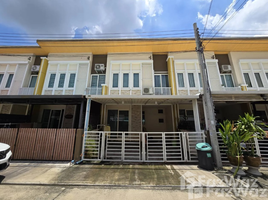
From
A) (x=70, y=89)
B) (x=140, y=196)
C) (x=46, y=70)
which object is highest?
(x=46, y=70)

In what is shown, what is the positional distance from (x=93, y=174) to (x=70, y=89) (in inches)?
296

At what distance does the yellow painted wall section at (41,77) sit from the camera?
9016 millimetres

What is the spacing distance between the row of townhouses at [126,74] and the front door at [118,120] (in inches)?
1.9

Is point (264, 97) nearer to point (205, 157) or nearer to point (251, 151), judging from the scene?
point (251, 151)

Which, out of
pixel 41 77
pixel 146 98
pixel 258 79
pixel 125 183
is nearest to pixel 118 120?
pixel 146 98

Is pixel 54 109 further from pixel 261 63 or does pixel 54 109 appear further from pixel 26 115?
pixel 261 63

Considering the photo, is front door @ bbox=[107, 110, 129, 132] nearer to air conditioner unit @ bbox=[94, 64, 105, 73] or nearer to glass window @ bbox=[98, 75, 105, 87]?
glass window @ bbox=[98, 75, 105, 87]

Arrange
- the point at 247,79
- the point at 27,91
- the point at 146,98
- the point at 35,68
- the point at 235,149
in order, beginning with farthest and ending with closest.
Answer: the point at 35,68
the point at 247,79
the point at 27,91
the point at 146,98
the point at 235,149

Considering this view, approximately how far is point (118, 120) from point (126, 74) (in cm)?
392

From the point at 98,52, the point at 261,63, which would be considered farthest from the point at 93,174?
the point at 261,63

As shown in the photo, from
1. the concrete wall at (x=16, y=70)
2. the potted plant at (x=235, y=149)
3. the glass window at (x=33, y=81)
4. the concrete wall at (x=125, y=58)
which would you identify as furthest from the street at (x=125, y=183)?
the concrete wall at (x=16, y=70)

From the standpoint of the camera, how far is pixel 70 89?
927cm

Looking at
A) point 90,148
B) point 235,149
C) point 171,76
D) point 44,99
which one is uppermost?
point 171,76

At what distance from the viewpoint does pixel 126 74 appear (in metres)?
9.55
